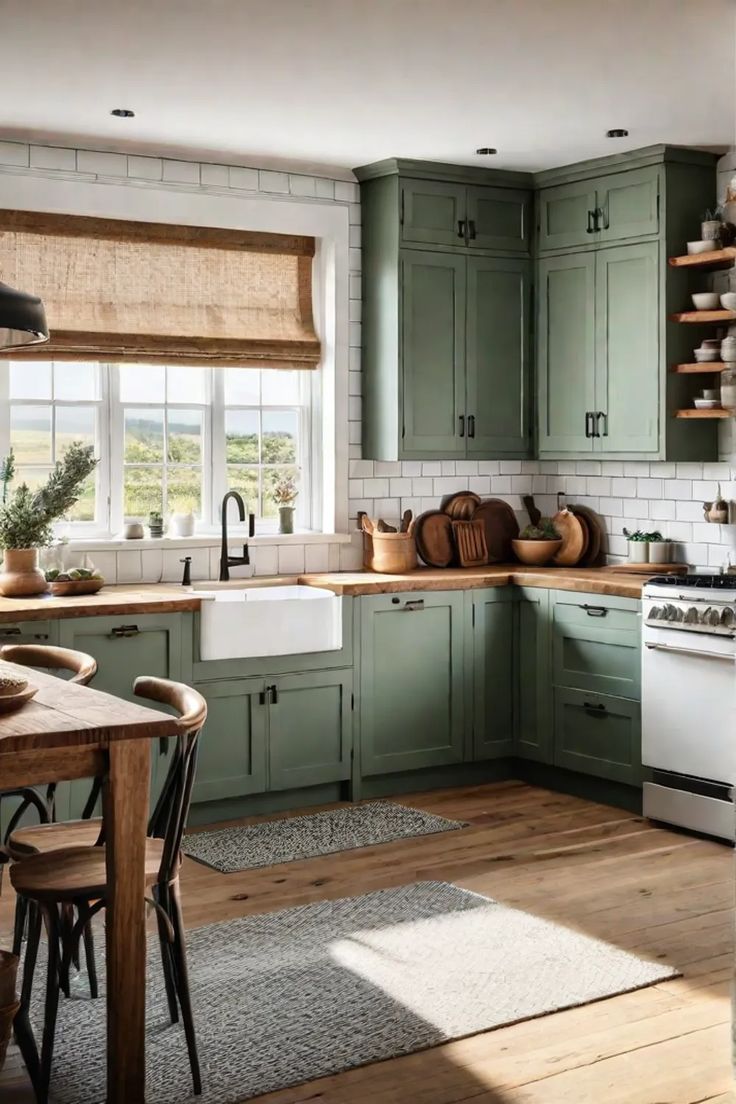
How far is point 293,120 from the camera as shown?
5594 millimetres

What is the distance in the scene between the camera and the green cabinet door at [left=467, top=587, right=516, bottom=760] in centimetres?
640

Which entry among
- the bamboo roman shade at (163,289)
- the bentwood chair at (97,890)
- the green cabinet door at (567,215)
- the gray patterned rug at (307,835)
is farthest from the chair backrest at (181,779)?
the green cabinet door at (567,215)

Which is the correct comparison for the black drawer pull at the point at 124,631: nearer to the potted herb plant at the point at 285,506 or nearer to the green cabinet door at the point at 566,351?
the potted herb plant at the point at 285,506

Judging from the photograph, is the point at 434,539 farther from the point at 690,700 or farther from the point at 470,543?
the point at 690,700

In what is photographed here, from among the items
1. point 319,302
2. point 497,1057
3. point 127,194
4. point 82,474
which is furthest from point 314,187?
point 497,1057

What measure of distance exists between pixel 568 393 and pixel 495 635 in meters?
1.25

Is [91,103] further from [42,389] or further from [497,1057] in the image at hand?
[497,1057]

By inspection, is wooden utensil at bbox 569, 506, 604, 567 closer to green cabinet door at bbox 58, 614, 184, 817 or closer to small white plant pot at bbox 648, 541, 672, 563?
small white plant pot at bbox 648, 541, 672, 563

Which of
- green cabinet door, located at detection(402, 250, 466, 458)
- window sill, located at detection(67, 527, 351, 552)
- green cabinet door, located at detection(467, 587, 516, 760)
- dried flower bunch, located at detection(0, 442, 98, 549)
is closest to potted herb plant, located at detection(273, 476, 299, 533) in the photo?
window sill, located at detection(67, 527, 351, 552)

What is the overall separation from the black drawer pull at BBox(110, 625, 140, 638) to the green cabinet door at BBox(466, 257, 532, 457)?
208 cm

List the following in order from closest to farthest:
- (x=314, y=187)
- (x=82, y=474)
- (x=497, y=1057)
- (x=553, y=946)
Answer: (x=497, y=1057)
(x=553, y=946)
(x=82, y=474)
(x=314, y=187)

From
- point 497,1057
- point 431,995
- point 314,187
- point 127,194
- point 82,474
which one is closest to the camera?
point 497,1057

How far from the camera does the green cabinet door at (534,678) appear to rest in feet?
20.8

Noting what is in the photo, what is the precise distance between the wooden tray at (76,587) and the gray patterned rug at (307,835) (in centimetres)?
109
